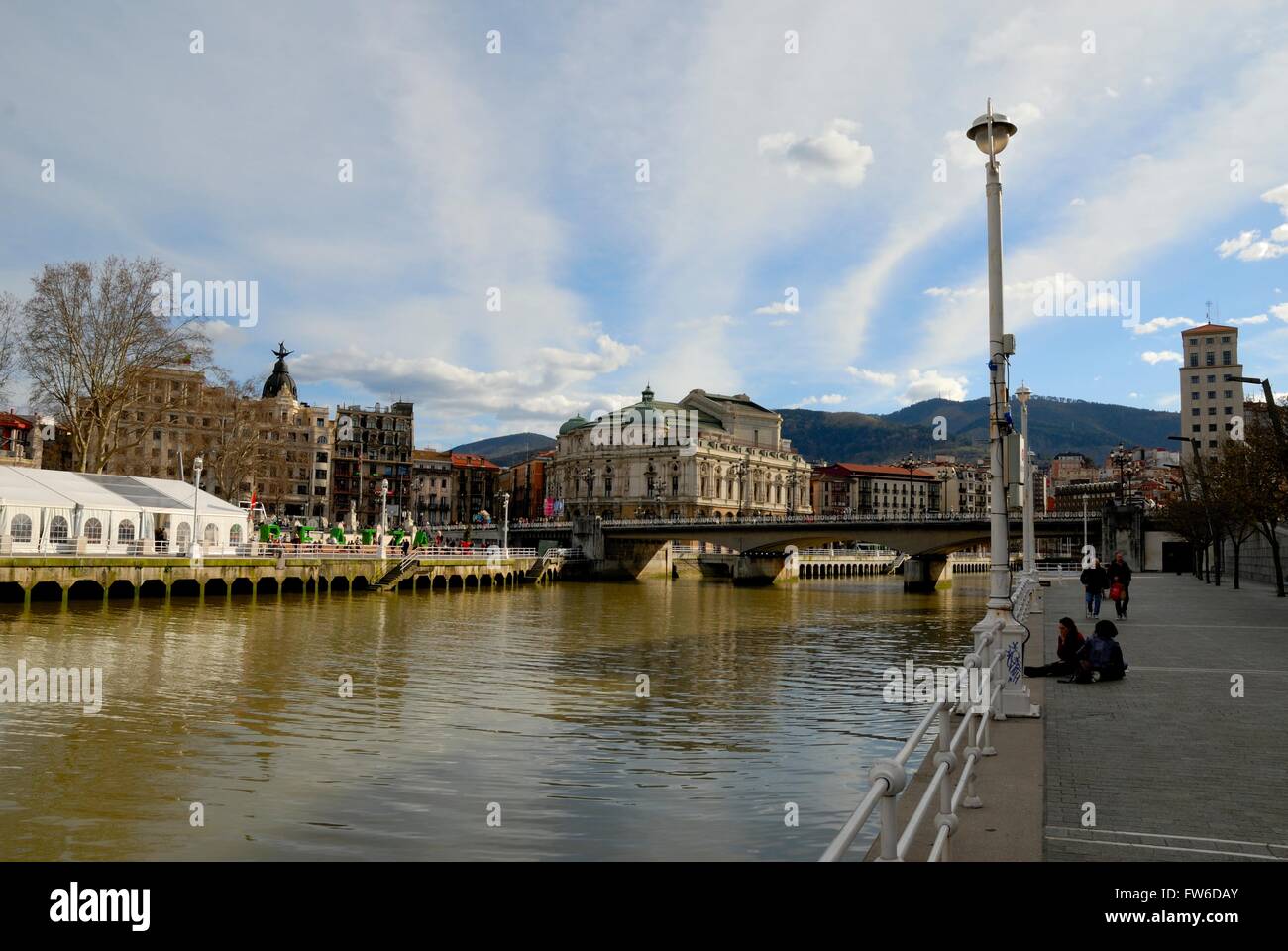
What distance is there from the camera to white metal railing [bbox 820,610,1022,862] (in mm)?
4805

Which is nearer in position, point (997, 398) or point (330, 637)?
point (997, 398)

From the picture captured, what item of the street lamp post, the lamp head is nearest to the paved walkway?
the lamp head

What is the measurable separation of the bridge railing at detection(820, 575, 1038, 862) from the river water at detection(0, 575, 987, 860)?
2023 millimetres

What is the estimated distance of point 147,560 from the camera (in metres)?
48.1

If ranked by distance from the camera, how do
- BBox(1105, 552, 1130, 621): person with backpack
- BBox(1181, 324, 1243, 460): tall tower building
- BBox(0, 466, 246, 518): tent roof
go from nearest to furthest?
BBox(1105, 552, 1130, 621): person with backpack → BBox(0, 466, 246, 518): tent roof → BBox(1181, 324, 1243, 460): tall tower building

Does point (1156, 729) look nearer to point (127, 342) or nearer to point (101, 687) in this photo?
point (101, 687)

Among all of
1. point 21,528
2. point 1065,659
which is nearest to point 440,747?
point 1065,659

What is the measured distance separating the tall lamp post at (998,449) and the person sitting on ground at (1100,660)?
3156mm

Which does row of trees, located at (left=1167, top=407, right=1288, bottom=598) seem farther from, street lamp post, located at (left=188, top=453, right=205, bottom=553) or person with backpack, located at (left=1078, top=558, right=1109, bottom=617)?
street lamp post, located at (left=188, top=453, right=205, bottom=553)

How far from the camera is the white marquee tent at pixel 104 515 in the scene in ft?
154

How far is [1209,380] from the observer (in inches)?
5910

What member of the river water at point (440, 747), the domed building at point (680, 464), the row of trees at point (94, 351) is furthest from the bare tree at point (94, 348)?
the domed building at point (680, 464)
